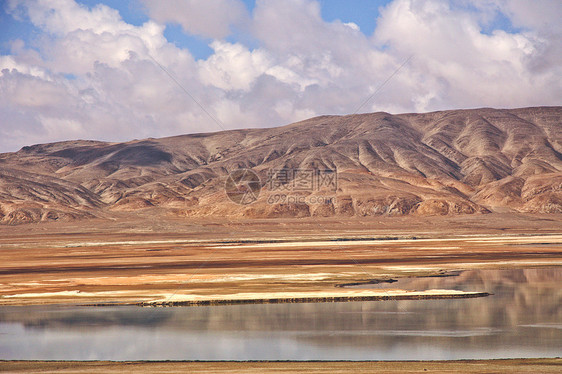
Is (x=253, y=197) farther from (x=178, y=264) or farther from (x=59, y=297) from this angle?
(x=59, y=297)

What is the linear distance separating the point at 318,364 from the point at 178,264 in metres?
39.7

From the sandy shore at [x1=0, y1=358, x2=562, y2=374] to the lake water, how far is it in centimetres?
117

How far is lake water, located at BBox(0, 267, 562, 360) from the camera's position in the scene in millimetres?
22938

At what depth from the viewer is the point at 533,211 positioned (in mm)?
178125

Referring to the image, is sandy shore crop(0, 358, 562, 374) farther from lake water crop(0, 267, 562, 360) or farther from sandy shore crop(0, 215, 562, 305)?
sandy shore crop(0, 215, 562, 305)

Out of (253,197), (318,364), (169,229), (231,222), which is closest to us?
(318,364)

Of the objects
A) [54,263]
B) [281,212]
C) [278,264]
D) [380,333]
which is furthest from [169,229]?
[380,333]

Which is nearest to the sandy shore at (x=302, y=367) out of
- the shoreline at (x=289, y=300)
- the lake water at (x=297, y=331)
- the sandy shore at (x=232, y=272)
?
the lake water at (x=297, y=331)

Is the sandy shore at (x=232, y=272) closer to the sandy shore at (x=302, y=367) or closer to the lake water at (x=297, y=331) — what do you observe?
the lake water at (x=297, y=331)

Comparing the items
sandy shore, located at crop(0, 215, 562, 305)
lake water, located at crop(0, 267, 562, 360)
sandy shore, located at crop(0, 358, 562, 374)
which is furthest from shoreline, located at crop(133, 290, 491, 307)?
sandy shore, located at crop(0, 358, 562, 374)

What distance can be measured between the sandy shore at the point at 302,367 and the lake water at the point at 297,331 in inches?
45.9

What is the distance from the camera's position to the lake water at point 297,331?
75.3 ft

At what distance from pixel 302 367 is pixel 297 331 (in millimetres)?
6680

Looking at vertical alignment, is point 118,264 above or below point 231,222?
below
